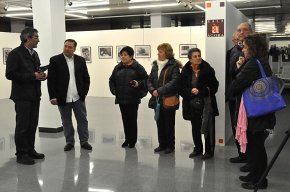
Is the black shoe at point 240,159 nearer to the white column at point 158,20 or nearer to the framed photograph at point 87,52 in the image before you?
the framed photograph at point 87,52

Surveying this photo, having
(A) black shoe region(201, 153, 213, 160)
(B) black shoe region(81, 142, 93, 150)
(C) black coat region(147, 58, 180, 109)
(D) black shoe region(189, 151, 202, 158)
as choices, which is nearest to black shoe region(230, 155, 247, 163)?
(A) black shoe region(201, 153, 213, 160)

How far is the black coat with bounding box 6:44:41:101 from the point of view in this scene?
15.9ft

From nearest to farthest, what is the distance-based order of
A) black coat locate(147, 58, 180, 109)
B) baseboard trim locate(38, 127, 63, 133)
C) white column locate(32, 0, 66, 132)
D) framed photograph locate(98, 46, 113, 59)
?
black coat locate(147, 58, 180, 109) < white column locate(32, 0, 66, 132) < baseboard trim locate(38, 127, 63, 133) < framed photograph locate(98, 46, 113, 59)

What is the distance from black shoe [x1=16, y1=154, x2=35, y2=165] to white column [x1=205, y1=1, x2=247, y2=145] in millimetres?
3027

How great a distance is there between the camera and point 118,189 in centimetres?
402

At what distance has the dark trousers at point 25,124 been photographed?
4961mm

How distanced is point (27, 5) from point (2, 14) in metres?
3.01

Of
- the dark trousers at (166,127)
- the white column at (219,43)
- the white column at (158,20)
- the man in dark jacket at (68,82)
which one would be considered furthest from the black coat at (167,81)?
the white column at (158,20)

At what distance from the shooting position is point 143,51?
13.3m

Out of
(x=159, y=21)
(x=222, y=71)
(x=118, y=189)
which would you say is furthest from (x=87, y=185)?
(x=159, y=21)

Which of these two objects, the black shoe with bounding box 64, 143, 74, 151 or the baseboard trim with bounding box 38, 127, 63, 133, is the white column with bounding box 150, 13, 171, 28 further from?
the black shoe with bounding box 64, 143, 74, 151

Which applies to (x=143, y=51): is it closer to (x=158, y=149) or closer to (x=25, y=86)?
(x=158, y=149)

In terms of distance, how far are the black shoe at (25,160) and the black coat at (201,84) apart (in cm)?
233

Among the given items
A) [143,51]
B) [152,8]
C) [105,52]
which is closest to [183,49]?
[143,51]
